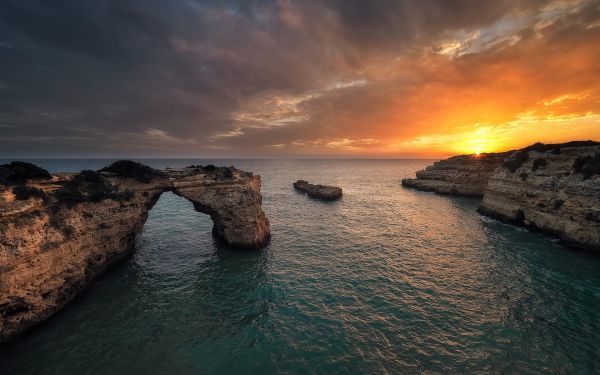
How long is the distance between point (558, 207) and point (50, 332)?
52609 mm

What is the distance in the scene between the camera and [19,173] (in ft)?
58.6

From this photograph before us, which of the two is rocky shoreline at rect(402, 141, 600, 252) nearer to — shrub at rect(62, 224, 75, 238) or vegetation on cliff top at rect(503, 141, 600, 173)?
vegetation on cliff top at rect(503, 141, 600, 173)

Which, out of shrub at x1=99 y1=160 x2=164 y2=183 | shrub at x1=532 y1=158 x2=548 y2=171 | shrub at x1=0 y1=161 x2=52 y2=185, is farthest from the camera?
shrub at x1=532 y1=158 x2=548 y2=171

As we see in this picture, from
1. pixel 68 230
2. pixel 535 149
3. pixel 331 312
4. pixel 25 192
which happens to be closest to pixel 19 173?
pixel 25 192

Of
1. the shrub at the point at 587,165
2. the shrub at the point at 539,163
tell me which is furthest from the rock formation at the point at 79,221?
the shrub at the point at 539,163

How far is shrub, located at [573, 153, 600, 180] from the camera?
29594mm

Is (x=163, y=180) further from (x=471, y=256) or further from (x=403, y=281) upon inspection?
(x=471, y=256)

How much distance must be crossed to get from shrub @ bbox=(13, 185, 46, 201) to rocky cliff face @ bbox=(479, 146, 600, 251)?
52.7 meters

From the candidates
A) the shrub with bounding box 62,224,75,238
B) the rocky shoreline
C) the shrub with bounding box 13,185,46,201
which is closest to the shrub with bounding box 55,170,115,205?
the shrub with bounding box 13,185,46,201

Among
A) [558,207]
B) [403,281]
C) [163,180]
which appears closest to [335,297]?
[403,281]

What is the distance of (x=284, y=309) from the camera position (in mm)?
18234

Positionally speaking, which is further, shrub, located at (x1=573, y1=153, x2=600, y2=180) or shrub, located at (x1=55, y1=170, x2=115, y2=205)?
shrub, located at (x1=573, y1=153, x2=600, y2=180)

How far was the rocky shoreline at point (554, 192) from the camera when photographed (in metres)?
28.6

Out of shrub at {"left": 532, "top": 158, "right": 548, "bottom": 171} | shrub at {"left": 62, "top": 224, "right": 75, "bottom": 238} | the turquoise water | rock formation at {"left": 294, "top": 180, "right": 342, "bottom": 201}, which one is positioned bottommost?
the turquoise water
